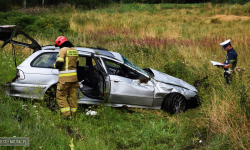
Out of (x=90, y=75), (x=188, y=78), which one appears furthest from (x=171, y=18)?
(x=90, y=75)

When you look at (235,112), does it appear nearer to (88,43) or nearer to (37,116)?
(37,116)

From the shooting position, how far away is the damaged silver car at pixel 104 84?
5645 mm

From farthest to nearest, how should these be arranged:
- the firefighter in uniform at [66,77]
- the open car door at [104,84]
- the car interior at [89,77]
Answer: the car interior at [89,77], the open car door at [104,84], the firefighter in uniform at [66,77]

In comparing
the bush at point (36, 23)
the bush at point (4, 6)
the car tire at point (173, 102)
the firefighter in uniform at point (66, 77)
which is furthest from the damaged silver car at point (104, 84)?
the bush at point (4, 6)

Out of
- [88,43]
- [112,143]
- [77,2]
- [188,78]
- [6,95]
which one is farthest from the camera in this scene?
[77,2]

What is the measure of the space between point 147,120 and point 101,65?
173 centimetres

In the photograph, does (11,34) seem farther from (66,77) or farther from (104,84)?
(104,84)

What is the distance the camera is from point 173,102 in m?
6.12

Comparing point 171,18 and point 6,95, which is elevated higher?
point 171,18

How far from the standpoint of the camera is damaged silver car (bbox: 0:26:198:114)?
222 inches

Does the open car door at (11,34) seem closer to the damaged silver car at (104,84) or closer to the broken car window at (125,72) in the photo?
the damaged silver car at (104,84)

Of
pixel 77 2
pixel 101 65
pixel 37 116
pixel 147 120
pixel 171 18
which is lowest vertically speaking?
pixel 147 120

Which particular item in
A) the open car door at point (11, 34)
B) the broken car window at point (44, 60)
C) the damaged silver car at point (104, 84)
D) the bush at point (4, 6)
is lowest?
the damaged silver car at point (104, 84)

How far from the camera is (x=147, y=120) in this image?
576 cm
